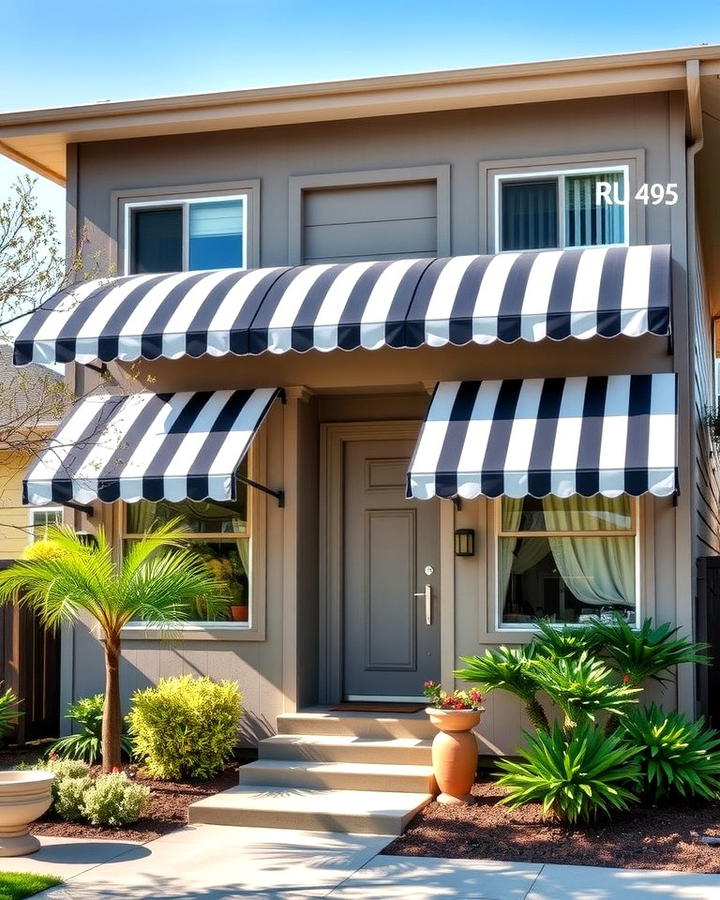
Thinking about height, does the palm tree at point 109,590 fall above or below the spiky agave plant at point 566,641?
above

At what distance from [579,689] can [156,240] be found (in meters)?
6.59

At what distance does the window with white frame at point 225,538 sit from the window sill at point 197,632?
0.09 metres

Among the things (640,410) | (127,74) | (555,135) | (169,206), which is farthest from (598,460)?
(127,74)

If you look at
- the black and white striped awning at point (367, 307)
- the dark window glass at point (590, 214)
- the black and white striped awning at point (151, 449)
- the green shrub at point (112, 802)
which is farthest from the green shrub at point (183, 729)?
the dark window glass at point (590, 214)

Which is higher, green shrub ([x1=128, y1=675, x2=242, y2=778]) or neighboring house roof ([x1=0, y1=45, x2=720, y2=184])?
neighboring house roof ([x1=0, y1=45, x2=720, y2=184])

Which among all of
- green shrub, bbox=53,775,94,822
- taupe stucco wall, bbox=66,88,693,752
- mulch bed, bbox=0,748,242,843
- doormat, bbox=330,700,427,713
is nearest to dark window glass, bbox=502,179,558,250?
taupe stucco wall, bbox=66,88,693,752

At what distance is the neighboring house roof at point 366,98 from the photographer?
10.7 meters

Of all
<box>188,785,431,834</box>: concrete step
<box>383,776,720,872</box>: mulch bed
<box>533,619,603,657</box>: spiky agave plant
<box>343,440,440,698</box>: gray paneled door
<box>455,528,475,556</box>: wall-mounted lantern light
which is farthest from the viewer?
<box>343,440,440,698</box>: gray paneled door

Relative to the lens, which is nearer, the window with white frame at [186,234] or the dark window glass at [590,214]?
the dark window glass at [590,214]

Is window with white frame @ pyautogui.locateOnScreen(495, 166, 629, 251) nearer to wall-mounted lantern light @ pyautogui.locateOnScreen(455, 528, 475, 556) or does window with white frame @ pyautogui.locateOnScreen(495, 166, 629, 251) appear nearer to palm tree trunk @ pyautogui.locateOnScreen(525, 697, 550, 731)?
wall-mounted lantern light @ pyautogui.locateOnScreen(455, 528, 475, 556)

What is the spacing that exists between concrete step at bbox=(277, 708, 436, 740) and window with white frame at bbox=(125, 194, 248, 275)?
15.4 feet

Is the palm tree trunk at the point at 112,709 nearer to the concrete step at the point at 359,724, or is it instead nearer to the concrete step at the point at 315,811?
the concrete step at the point at 315,811

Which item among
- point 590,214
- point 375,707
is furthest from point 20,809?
point 590,214

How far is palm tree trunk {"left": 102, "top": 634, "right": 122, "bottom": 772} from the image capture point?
1001 cm
